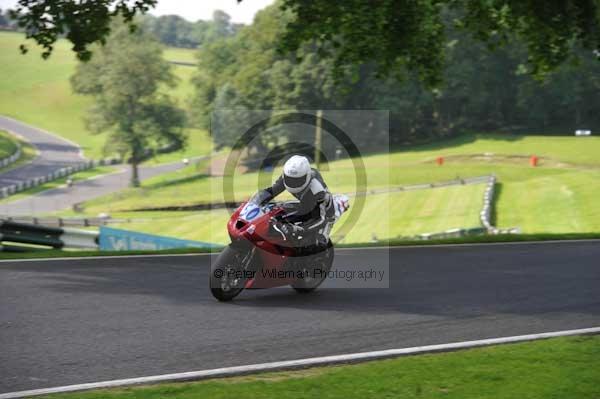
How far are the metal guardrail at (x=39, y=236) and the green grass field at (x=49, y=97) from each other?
7769cm

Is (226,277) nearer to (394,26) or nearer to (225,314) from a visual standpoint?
(225,314)

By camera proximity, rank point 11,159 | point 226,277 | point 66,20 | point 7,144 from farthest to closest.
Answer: point 7,144
point 11,159
point 66,20
point 226,277

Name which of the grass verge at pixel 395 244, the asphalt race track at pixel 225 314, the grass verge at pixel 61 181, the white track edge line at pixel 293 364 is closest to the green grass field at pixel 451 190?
the grass verge at pixel 395 244

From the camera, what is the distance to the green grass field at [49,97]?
10831cm

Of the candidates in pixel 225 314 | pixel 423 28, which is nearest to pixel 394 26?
pixel 423 28

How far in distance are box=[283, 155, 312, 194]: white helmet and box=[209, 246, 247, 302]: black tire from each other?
40.3 inches

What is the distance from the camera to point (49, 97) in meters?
122

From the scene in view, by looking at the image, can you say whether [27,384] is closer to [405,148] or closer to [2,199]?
[2,199]

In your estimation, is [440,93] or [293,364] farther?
[440,93]

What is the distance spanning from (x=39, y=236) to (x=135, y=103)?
2501 inches

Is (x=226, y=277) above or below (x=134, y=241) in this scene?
above

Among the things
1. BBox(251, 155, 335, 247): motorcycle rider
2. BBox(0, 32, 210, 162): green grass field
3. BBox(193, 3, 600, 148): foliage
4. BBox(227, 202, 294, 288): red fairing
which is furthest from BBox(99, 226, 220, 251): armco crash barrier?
BBox(0, 32, 210, 162): green grass field

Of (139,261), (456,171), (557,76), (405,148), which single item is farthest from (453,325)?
(557,76)

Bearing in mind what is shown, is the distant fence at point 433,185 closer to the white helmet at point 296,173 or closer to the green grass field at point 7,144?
the white helmet at point 296,173
